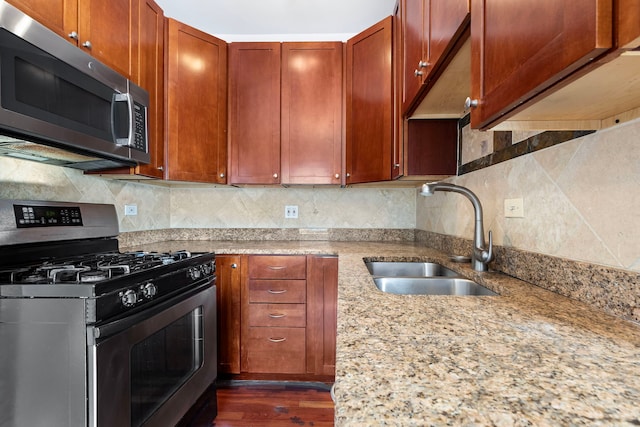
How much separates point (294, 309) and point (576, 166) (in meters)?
1.58

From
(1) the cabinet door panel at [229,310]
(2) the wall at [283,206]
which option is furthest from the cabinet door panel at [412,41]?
(1) the cabinet door panel at [229,310]

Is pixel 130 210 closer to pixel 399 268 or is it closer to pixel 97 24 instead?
pixel 97 24

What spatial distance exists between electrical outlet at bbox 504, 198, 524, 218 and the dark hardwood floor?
1.39m

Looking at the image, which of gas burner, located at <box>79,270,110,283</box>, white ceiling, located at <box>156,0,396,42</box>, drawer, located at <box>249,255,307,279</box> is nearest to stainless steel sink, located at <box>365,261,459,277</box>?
drawer, located at <box>249,255,307,279</box>

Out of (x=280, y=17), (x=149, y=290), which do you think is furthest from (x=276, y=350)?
(x=280, y=17)

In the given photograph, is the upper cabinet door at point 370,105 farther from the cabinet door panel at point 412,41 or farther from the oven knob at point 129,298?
the oven knob at point 129,298

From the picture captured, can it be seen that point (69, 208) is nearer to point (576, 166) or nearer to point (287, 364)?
point (287, 364)

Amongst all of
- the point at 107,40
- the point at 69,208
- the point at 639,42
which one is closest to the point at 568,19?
the point at 639,42

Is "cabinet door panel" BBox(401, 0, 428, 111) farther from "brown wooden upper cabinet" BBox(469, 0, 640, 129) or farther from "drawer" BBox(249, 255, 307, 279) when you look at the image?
"drawer" BBox(249, 255, 307, 279)

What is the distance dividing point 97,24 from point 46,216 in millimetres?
900

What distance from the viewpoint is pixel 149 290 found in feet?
3.79

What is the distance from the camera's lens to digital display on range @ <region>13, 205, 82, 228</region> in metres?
1.26

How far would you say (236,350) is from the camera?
1.94 m

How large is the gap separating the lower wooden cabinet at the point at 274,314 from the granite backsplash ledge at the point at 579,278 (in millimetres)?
1019
